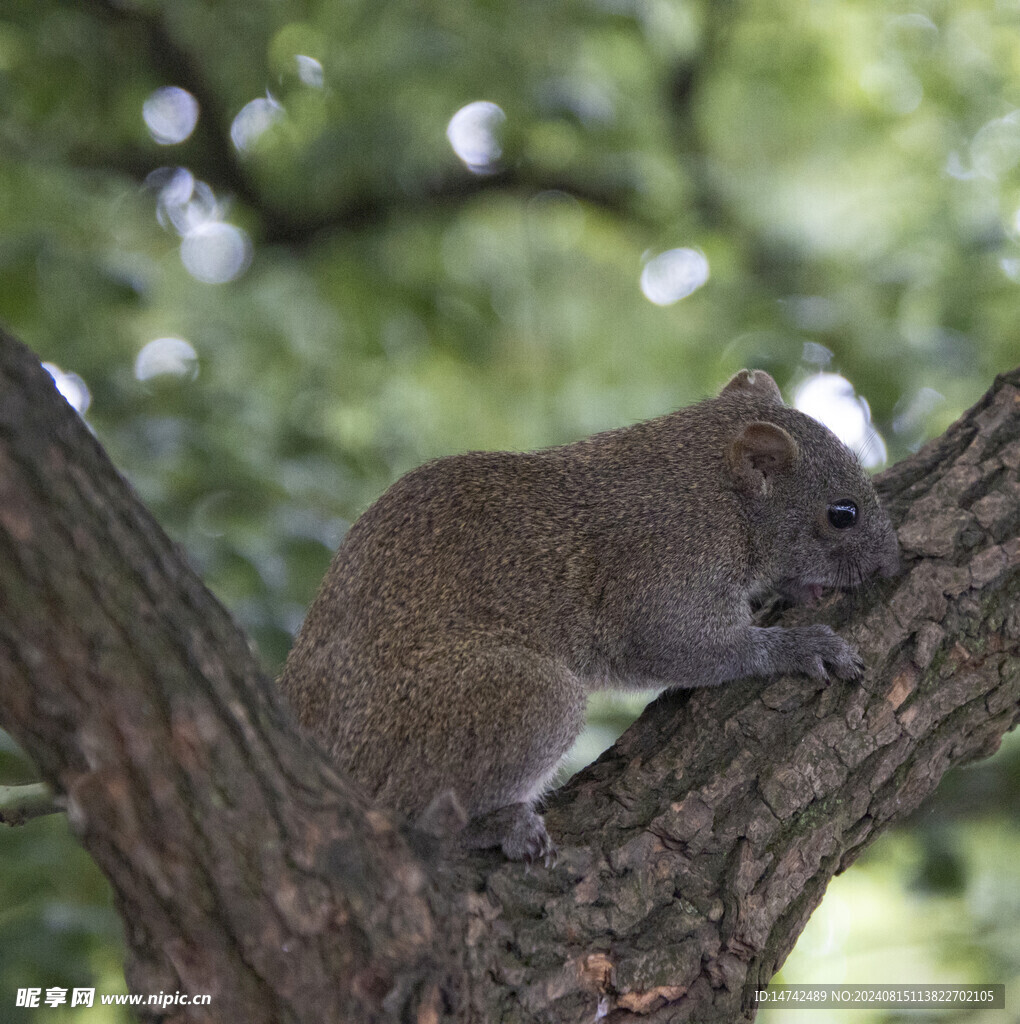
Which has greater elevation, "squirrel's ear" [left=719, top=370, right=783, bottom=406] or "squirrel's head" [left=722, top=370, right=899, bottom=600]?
"squirrel's ear" [left=719, top=370, right=783, bottom=406]

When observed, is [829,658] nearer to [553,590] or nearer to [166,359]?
[553,590]

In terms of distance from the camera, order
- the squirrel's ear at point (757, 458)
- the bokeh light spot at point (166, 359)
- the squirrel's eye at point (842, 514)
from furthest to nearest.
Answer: the bokeh light spot at point (166, 359) < the squirrel's ear at point (757, 458) < the squirrel's eye at point (842, 514)

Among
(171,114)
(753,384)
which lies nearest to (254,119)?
(171,114)

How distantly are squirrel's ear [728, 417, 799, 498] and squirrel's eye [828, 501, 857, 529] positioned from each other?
0.97 ft

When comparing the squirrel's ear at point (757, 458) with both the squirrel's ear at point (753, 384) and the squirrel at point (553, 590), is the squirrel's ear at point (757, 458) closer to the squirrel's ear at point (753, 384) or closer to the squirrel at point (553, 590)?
the squirrel at point (553, 590)

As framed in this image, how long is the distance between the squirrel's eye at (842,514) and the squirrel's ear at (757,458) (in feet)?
0.97

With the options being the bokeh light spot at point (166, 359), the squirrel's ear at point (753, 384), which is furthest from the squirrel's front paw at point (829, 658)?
the bokeh light spot at point (166, 359)

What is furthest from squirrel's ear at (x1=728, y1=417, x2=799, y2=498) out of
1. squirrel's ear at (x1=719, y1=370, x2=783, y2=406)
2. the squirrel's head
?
squirrel's ear at (x1=719, y1=370, x2=783, y2=406)

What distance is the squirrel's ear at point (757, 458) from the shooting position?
16.7 ft

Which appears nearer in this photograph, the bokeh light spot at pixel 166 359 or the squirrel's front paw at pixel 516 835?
the squirrel's front paw at pixel 516 835

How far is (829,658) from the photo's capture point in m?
3.98

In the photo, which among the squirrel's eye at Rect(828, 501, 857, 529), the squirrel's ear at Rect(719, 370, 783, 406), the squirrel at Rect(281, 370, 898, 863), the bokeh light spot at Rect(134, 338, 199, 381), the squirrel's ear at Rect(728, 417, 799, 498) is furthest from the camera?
the bokeh light spot at Rect(134, 338, 199, 381)

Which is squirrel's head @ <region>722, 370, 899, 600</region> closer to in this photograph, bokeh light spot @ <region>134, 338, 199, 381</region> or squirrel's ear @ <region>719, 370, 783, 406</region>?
squirrel's ear @ <region>719, 370, 783, 406</region>

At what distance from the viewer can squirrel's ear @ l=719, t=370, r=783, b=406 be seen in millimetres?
5746
